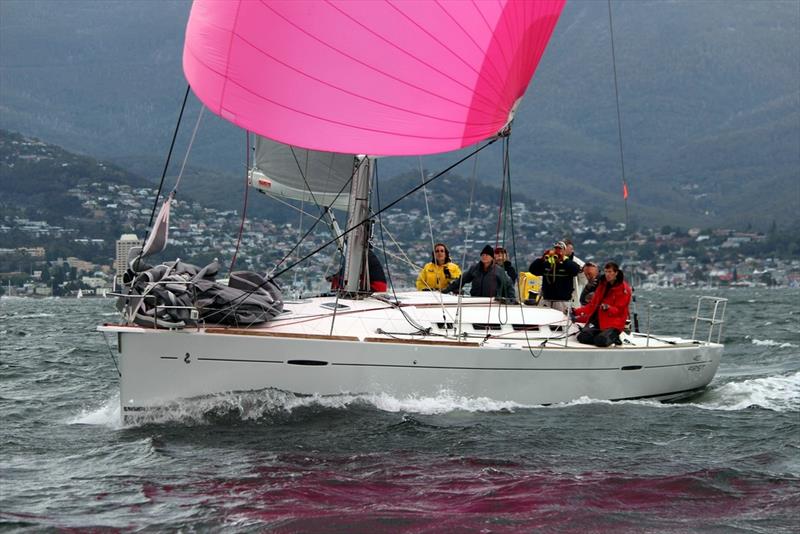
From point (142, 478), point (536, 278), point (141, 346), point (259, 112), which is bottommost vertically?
point (142, 478)

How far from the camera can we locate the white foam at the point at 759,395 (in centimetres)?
1209

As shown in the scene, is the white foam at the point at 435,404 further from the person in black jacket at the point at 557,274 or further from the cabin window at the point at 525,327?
the person in black jacket at the point at 557,274

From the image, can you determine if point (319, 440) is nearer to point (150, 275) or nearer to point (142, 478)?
point (142, 478)

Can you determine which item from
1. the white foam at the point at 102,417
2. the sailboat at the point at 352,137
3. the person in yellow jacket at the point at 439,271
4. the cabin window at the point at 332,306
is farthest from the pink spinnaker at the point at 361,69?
the person in yellow jacket at the point at 439,271

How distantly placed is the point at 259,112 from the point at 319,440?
282 centimetres

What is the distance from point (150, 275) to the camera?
34.3 feet

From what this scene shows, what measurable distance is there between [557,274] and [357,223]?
8.03ft

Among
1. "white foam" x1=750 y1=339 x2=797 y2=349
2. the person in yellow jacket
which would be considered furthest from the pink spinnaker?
"white foam" x1=750 y1=339 x2=797 y2=349

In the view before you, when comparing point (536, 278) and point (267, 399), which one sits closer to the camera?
point (267, 399)

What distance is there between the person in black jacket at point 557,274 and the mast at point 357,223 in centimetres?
205

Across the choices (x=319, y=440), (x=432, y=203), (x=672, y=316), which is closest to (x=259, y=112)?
(x=319, y=440)

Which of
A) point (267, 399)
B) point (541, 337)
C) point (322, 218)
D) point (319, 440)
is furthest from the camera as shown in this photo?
point (322, 218)

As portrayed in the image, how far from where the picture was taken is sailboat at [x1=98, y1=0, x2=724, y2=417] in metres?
9.47

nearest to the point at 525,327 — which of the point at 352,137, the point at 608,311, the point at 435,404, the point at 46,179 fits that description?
the point at 608,311
